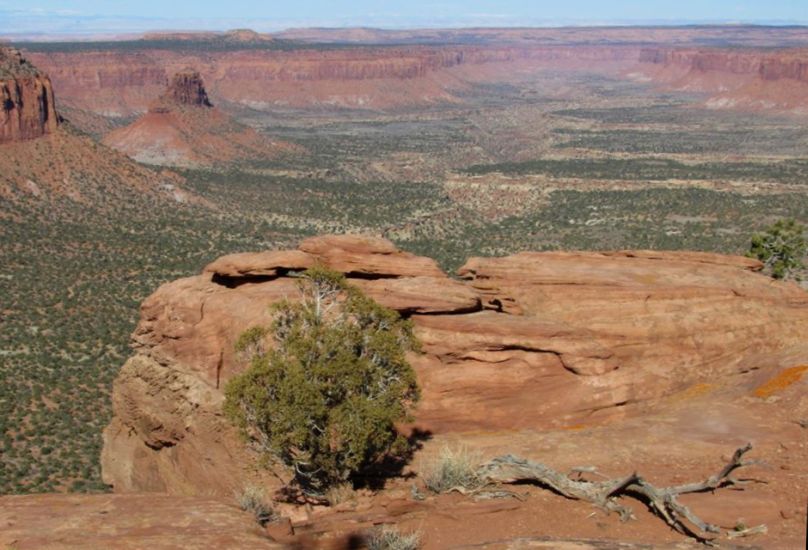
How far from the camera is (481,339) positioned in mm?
18109

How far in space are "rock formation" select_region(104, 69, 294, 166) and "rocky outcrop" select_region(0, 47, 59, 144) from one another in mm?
21269

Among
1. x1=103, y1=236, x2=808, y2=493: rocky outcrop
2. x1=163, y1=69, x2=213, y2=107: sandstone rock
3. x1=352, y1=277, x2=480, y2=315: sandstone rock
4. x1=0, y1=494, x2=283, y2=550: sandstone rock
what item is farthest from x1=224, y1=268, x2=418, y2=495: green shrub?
x1=163, y1=69, x2=213, y2=107: sandstone rock

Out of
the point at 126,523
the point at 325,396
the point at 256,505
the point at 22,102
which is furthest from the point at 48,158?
the point at 126,523

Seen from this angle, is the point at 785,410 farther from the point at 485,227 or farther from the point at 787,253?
the point at 485,227

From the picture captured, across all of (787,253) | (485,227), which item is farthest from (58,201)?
(787,253)

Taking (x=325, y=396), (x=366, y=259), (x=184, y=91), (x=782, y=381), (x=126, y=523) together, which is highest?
(x=184, y=91)

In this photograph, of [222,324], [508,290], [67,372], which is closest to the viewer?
[222,324]

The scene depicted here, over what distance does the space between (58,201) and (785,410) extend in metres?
57.7

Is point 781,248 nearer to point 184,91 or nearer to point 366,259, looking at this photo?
point 366,259

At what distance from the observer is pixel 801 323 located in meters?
20.5

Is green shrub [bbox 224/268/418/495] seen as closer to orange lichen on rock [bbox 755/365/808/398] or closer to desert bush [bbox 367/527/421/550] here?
desert bush [bbox 367/527/421/550]

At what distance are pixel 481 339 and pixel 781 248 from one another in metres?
24.5

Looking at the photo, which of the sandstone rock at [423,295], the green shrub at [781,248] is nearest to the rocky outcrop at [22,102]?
the green shrub at [781,248]

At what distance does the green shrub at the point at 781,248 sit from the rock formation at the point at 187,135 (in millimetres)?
68727
